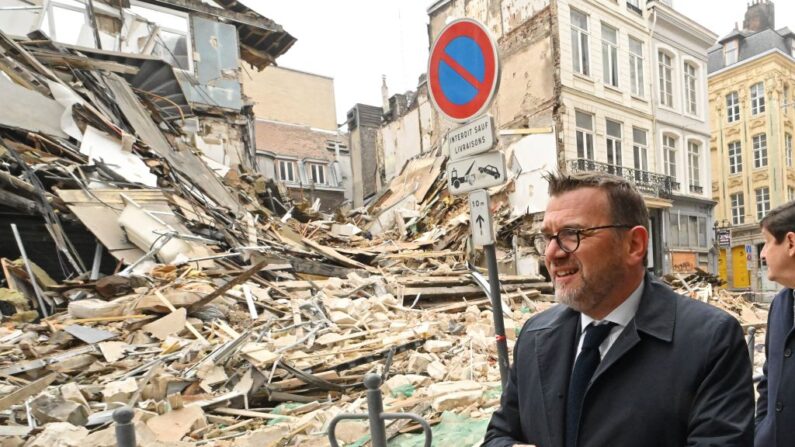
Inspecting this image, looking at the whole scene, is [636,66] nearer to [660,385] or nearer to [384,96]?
[384,96]

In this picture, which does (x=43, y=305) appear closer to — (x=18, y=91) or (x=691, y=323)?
(x=18, y=91)

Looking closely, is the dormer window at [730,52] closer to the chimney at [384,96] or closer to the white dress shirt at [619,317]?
the chimney at [384,96]

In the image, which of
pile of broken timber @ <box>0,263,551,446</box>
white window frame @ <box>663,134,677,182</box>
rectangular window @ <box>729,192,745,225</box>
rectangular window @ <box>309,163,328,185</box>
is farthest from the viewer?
rectangular window @ <box>729,192,745,225</box>

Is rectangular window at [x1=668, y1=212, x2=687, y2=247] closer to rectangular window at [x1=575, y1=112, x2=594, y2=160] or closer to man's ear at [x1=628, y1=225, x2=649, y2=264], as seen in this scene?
rectangular window at [x1=575, y1=112, x2=594, y2=160]

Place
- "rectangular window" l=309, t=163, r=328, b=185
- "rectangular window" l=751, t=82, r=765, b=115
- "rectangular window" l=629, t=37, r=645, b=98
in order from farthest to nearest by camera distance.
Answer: "rectangular window" l=751, t=82, r=765, b=115
"rectangular window" l=309, t=163, r=328, b=185
"rectangular window" l=629, t=37, r=645, b=98

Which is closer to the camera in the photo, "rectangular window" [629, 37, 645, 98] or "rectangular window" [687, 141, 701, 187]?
"rectangular window" [629, 37, 645, 98]

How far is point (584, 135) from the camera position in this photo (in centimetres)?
2070

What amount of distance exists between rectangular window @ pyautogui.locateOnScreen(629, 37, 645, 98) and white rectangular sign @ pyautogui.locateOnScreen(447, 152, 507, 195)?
22.7 metres

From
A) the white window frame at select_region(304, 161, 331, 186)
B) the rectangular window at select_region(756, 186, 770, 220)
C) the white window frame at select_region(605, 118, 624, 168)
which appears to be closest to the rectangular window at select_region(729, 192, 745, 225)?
the rectangular window at select_region(756, 186, 770, 220)

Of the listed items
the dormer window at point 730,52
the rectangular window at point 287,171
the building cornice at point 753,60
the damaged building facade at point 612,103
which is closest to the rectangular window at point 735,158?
the building cornice at point 753,60

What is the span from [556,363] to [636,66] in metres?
25.3

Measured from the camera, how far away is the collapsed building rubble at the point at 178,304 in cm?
462

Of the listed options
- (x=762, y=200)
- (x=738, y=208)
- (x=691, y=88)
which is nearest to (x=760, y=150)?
(x=762, y=200)

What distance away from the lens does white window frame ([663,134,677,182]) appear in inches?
953
